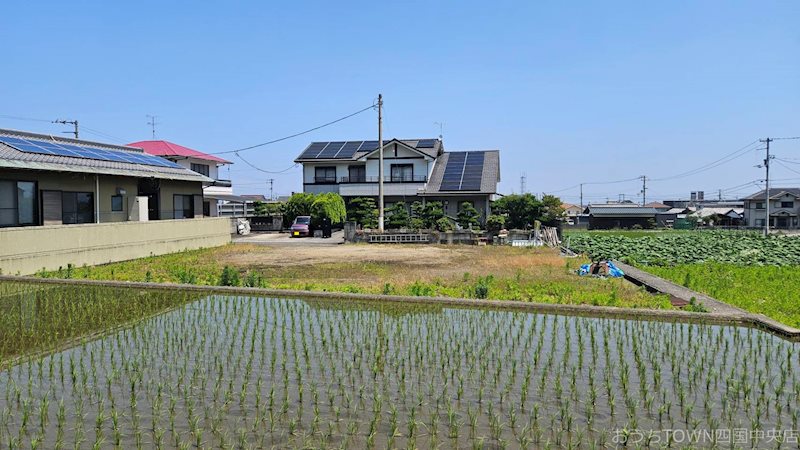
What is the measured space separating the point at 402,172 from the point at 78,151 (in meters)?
22.9

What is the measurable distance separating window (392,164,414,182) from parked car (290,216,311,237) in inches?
317

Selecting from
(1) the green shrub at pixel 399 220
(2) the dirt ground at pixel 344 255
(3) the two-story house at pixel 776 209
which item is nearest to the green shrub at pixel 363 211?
(1) the green shrub at pixel 399 220

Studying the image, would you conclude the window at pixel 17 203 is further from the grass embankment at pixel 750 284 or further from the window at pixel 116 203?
the grass embankment at pixel 750 284

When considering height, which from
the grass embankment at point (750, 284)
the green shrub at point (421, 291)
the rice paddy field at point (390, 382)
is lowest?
the rice paddy field at point (390, 382)

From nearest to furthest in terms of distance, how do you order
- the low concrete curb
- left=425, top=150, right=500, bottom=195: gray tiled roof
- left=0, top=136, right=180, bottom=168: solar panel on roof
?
1. the low concrete curb
2. left=0, top=136, right=180, bottom=168: solar panel on roof
3. left=425, top=150, right=500, bottom=195: gray tiled roof

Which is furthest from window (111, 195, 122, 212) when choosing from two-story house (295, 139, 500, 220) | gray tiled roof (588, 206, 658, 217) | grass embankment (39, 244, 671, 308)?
gray tiled roof (588, 206, 658, 217)

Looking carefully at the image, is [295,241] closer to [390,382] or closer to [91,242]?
[91,242]

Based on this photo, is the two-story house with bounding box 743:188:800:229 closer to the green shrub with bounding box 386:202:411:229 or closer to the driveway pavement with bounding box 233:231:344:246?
the green shrub with bounding box 386:202:411:229

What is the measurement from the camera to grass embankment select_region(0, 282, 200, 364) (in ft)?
24.4

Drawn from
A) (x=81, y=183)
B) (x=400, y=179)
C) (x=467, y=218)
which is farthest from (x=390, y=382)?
(x=400, y=179)

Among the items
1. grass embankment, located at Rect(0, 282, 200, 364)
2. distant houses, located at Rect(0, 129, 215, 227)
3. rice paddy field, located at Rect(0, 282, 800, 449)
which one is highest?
distant houses, located at Rect(0, 129, 215, 227)

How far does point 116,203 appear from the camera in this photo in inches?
757

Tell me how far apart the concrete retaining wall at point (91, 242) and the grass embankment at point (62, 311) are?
1.63 m

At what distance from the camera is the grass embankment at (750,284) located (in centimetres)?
995
